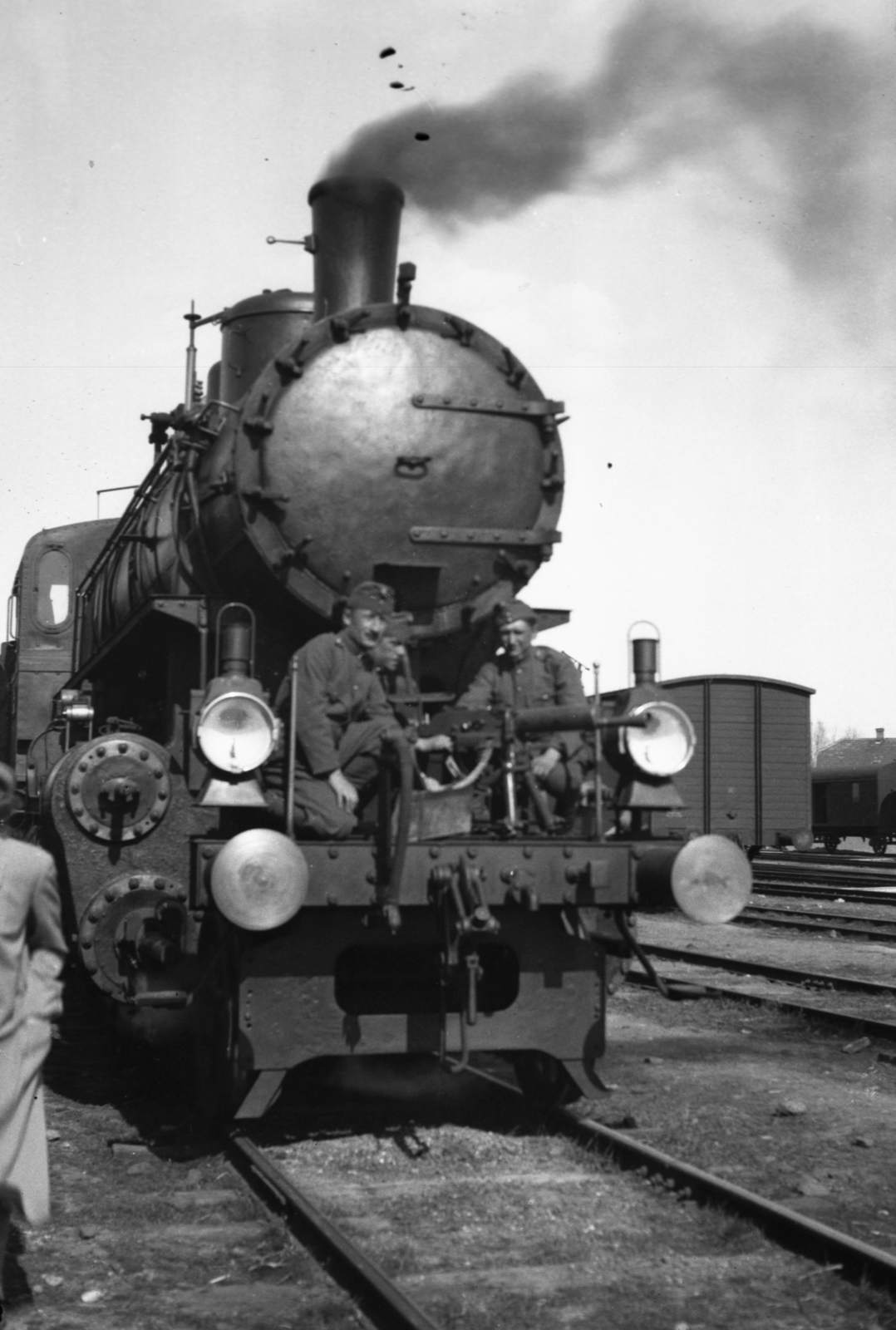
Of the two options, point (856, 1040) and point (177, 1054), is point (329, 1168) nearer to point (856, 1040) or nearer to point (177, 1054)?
point (177, 1054)

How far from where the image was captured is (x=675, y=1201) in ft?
15.6

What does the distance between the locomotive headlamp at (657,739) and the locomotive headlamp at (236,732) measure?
1.34 metres

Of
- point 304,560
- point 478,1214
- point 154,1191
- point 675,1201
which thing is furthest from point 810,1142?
point 304,560

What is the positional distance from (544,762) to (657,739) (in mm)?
468

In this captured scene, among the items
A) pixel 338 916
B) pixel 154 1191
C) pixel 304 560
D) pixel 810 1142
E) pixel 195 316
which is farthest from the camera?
pixel 195 316

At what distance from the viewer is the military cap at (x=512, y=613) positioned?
20.2ft

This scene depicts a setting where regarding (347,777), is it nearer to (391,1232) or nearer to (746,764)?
(391,1232)

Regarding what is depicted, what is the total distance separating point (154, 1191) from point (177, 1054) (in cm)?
177

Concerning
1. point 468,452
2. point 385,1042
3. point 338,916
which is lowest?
point 385,1042

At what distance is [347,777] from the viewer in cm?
567

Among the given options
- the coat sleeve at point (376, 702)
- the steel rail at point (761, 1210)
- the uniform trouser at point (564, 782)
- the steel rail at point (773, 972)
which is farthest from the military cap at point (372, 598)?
the steel rail at point (773, 972)

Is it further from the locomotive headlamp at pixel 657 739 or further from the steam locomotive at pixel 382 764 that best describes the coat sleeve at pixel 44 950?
the locomotive headlamp at pixel 657 739

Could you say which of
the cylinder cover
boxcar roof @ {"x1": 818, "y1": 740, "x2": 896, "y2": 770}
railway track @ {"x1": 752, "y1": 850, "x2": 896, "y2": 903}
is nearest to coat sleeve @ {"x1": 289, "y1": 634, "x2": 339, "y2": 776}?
the cylinder cover

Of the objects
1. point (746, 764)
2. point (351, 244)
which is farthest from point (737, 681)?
point (351, 244)
